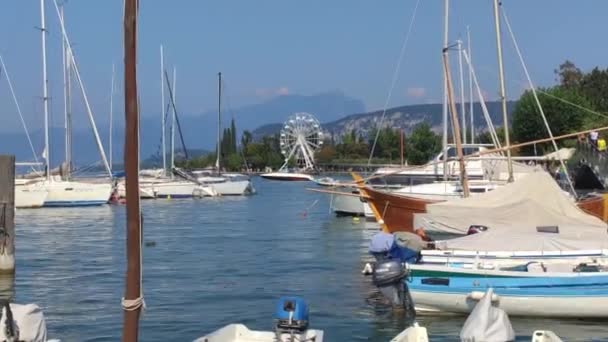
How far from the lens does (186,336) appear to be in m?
19.0

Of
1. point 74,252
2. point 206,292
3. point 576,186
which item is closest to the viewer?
point 206,292

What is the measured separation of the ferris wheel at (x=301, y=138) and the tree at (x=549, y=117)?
102472mm

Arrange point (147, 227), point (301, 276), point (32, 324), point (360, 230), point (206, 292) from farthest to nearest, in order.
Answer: point (147, 227) < point (360, 230) < point (301, 276) < point (206, 292) < point (32, 324)

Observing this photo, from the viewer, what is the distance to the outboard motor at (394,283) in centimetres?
1937

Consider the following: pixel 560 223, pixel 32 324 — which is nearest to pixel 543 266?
pixel 560 223

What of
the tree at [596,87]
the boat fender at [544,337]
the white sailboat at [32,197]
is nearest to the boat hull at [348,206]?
the white sailboat at [32,197]

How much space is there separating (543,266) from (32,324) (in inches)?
480

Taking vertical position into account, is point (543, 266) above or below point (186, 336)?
above

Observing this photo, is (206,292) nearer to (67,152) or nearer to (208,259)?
(208,259)

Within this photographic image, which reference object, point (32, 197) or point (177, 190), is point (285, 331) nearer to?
point (32, 197)

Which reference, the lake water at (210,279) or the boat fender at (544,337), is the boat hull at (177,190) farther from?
the boat fender at (544,337)

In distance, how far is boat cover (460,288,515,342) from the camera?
12656mm

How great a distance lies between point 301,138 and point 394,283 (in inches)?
6791

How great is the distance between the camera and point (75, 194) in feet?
214
